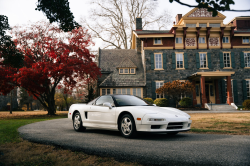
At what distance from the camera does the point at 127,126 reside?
20.1 feet

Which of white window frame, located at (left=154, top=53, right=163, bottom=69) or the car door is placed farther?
white window frame, located at (left=154, top=53, right=163, bottom=69)

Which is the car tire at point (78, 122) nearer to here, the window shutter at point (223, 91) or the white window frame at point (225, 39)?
the window shutter at point (223, 91)

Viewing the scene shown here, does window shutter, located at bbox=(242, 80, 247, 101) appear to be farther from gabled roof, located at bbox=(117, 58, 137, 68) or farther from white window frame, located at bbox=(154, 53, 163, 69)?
gabled roof, located at bbox=(117, 58, 137, 68)

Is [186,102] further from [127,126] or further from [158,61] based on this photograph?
[127,126]

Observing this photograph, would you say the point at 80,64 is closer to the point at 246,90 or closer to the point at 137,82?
the point at 137,82

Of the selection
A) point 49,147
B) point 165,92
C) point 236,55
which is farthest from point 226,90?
point 49,147

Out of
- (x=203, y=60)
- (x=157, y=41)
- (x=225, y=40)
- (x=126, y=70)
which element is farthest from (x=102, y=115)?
(x=225, y=40)

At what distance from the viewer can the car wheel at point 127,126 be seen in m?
5.94

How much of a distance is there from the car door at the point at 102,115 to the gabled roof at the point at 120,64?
18.0 m

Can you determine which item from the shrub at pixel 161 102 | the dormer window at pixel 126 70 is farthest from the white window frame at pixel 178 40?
the shrub at pixel 161 102

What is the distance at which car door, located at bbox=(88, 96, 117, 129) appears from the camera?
21.7 feet

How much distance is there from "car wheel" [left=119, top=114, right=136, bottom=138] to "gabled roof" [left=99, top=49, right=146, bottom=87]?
1920 cm

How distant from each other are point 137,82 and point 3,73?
13.5 metres

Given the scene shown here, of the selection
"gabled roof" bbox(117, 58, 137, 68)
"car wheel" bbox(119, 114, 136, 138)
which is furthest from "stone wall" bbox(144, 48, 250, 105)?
"car wheel" bbox(119, 114, 136, 138)
